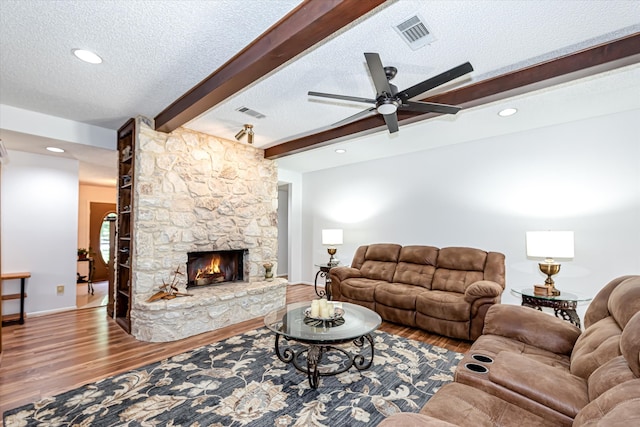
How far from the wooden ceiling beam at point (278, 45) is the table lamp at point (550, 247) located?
299 cm

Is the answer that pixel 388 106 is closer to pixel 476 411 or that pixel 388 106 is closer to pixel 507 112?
pixel 507 112

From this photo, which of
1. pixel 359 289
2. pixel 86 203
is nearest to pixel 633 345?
pixel 359 289

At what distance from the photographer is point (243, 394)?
226cm

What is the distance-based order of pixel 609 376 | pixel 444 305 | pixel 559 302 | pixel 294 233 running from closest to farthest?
pixel 609 376 < pixel 559 302 < pixel 444 305 < pixel 294 233

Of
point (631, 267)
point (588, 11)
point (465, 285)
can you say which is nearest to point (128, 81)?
point (588, 11)

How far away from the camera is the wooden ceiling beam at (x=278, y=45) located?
1605 millimetres

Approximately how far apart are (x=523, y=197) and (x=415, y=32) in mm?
3094

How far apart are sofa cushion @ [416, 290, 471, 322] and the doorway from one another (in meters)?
7.50

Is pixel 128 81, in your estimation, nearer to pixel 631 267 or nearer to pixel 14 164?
pixel 14 164

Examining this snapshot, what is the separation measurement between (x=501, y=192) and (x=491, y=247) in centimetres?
80

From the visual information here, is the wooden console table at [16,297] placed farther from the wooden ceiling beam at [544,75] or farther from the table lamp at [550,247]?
the table lamp at [550,247]

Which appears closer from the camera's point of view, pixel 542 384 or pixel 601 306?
pixel 542 384

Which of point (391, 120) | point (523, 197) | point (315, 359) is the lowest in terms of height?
point (315, 359)

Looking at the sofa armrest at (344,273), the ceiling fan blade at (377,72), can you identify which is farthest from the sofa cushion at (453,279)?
the ceiling fan blade at (377,72)
